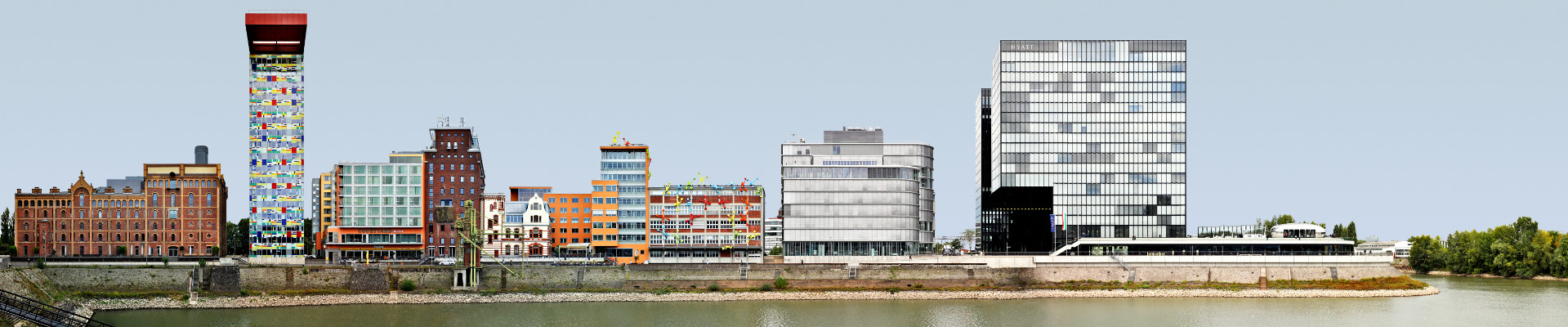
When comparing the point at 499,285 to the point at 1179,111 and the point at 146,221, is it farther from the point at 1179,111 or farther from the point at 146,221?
the point at 1179,111

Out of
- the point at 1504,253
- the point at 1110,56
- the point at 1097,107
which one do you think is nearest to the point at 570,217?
the point at 1097,107

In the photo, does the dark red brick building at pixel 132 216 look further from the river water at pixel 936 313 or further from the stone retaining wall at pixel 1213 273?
the stone retaining wall at pixel 1213 273

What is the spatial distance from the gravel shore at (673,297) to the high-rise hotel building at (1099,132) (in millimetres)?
34398

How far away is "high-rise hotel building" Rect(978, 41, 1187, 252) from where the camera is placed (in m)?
168

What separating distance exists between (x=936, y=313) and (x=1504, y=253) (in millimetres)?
101197

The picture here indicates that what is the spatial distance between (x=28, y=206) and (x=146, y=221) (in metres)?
13.0

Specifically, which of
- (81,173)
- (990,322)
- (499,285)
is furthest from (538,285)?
(81,173)

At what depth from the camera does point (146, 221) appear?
152 meters

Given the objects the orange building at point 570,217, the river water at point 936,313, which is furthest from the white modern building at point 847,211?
the river water at point 936,313

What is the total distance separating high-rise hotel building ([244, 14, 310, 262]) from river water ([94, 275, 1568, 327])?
3288cm

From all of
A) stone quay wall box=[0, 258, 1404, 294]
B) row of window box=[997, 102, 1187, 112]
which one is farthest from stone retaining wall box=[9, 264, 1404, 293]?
row of window box=[997, 102, 1187, 112]

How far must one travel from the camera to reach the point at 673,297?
423 feet

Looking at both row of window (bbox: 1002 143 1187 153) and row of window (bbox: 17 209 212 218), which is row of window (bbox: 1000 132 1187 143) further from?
row of window (bbox: 17 209 212 218)

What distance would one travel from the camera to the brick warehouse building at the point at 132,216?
150000mm
